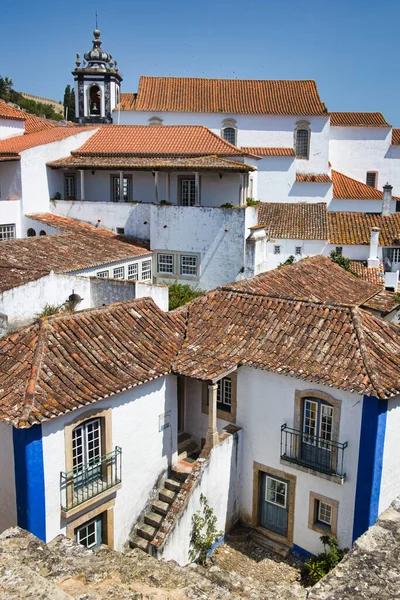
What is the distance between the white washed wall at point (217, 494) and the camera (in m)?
12.8

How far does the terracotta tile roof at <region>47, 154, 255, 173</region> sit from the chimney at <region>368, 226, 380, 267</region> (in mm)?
11164

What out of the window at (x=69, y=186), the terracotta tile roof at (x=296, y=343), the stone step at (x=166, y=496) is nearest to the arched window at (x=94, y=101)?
the window at (x=69, y=186)

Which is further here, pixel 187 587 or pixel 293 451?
pixel 293 451

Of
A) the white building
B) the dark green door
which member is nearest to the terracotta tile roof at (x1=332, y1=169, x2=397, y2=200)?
the white building

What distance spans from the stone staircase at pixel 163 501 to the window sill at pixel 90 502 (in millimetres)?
1395

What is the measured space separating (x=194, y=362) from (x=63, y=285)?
7.86 metres

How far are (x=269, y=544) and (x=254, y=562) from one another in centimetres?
77

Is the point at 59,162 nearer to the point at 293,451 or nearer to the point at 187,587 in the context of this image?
the point at 293,451

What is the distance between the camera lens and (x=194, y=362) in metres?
14.2

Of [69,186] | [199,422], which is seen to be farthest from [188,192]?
[199,422]

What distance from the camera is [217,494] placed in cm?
1404

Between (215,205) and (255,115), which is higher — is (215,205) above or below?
below

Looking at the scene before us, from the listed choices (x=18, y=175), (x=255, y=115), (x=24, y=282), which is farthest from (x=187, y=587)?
(x=255, y=115)

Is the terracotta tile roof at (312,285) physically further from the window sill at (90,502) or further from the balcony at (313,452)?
the window sill at (90,502)
